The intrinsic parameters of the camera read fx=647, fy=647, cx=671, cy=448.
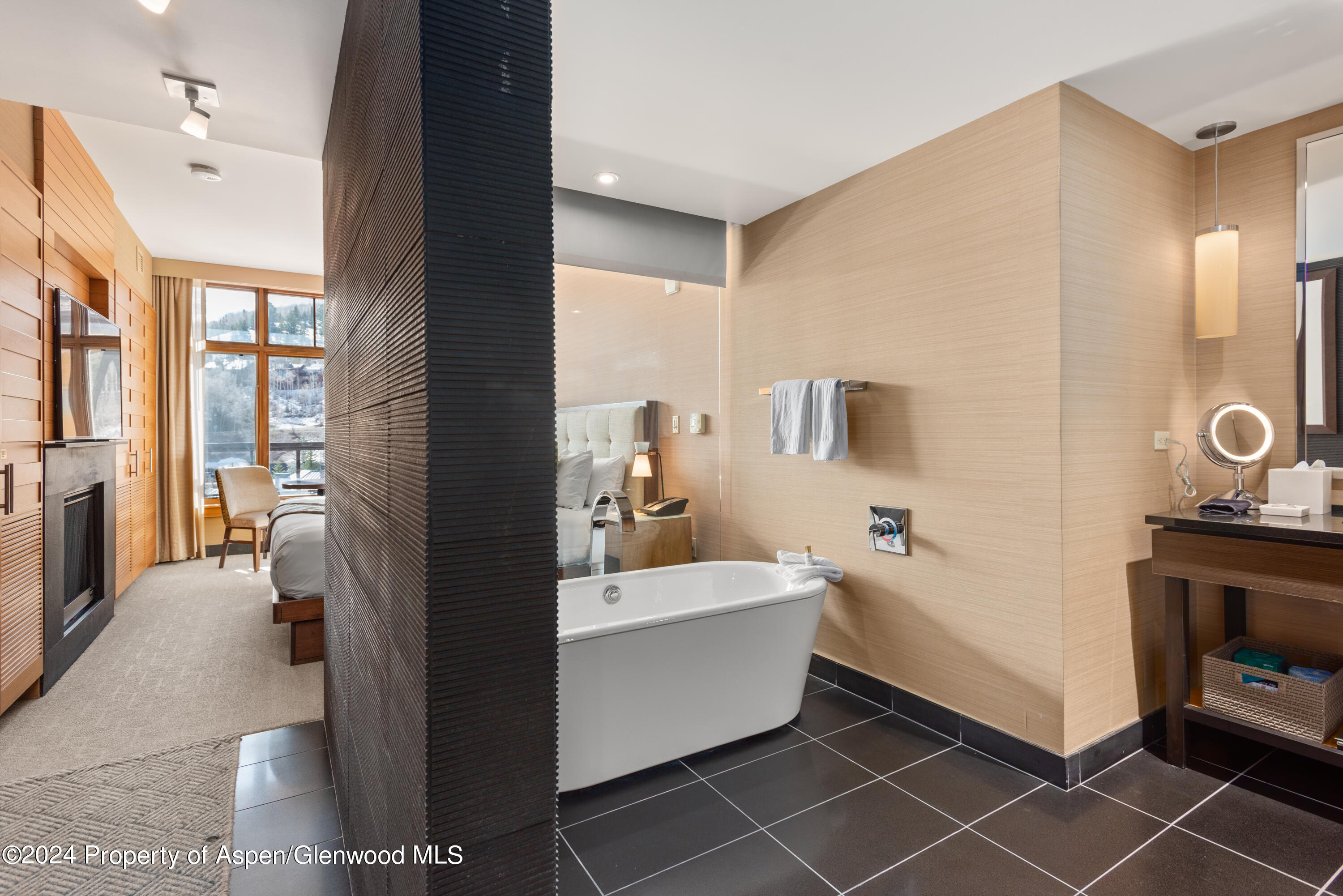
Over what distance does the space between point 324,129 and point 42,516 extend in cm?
227

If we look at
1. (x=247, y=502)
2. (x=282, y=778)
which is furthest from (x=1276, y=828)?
(x=247, y=502)

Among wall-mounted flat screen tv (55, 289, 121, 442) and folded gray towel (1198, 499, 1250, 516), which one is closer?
folded gray towel (1198, 499, 1250, 516)

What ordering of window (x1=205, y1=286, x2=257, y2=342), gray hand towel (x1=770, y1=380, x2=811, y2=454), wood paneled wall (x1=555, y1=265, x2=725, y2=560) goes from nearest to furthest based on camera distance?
gray hand towel (x1=770, y1=380, x2=811, y2=454)
wood paneled wall (x1=555, y1=265, x2=725, y2=560)
window (x1=205, y1=286, x2=257, y2=342)

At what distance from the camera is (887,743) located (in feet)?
8.19

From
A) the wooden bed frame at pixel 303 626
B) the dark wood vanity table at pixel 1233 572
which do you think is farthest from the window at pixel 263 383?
the dark wood vanity table at pixel 1233 572

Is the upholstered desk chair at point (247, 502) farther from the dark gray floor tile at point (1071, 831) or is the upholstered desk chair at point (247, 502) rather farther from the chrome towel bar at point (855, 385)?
the dark gray floor tile at point (1071, 831)

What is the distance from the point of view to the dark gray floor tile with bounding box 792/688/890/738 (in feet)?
8.66

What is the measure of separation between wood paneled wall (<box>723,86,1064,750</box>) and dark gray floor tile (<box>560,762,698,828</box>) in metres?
1.08

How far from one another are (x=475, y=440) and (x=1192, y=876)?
7.18 feet

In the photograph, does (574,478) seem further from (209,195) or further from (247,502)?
(247,502)

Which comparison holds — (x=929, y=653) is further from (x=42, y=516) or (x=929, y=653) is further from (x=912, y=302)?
(x=42, y=516)

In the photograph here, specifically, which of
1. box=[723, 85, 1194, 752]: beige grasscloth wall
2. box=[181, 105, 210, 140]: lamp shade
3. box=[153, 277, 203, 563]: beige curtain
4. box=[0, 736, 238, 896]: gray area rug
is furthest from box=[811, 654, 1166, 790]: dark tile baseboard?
box=[153, 277, 203, 563]: beige curtain

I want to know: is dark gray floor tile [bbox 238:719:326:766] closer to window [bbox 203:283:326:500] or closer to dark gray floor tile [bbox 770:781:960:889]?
dark gray floor tile [bbox 770:781:960:889]

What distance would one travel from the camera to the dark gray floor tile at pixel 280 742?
238 centimetres
